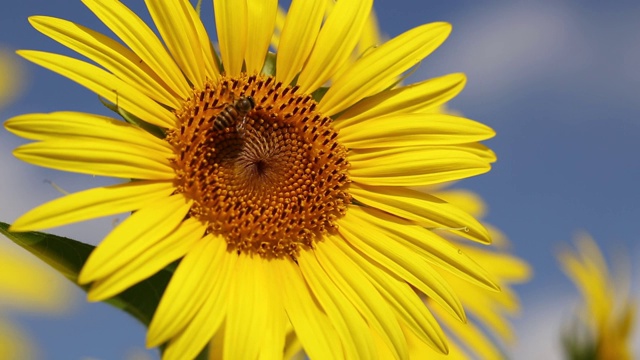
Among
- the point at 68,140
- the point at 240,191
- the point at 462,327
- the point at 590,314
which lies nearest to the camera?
the point at 68,140

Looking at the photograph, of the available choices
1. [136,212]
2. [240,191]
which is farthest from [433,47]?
[136,212]

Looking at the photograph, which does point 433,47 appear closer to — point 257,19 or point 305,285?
point 257,19

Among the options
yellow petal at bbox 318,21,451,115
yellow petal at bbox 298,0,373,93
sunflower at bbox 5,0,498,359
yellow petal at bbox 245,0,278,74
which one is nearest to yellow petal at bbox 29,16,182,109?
sunflower at bbox 5,0,498,359

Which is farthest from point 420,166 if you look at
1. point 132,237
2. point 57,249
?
point 57,249

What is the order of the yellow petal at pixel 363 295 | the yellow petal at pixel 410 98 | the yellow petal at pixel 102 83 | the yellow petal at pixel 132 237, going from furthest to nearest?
the yellow petal at pixel 410 98 → the yellow petal at pixel 363 295 → the yellow petal at pixel 102 83 → the yellow petal at pixel 132 237

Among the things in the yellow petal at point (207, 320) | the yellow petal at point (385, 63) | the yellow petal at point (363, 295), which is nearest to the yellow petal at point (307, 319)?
the yellow petal at point (363, 295)

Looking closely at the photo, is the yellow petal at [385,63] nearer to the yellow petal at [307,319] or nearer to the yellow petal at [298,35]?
the yellow petal at [298,35]

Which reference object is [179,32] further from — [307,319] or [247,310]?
[307,319]

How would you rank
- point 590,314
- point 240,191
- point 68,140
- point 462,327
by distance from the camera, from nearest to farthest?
point 68,140
point 240,191
point 462,327
point 590,314
